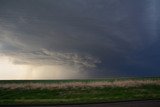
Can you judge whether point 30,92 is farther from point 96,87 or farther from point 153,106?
point 153,106

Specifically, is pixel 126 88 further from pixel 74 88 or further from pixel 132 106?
pixel 132 106

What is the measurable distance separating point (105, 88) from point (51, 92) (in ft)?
37.0

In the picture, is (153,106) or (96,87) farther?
(96,87)

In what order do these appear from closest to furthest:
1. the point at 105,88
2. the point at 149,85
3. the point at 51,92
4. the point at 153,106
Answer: the point at 153,106 < the point at 51,92 < the point at 105,88 < the point at 149,85

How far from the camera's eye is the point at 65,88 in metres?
44.3

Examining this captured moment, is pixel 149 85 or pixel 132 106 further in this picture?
pixel 149 85

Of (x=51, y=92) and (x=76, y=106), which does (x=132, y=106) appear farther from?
(x=51, y=92)

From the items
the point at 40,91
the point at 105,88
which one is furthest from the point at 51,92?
the point at 105,88

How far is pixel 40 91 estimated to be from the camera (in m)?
43.5

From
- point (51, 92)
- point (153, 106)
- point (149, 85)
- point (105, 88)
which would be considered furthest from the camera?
point (149, 85)

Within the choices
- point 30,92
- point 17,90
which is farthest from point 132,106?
point 17,90

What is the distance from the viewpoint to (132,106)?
20344 millimetres

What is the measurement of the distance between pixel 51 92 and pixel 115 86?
13918mm

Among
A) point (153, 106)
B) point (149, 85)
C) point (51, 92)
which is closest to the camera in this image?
point (153, 106)
